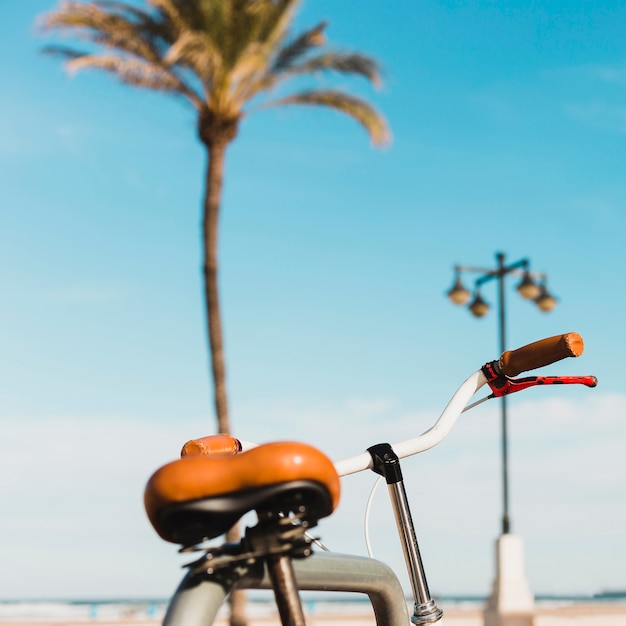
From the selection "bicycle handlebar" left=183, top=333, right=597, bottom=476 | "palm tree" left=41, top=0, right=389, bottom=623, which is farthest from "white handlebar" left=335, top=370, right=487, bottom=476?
"palm tree" left=41, top=0, right=389, bottom=623

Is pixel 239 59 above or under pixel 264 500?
above

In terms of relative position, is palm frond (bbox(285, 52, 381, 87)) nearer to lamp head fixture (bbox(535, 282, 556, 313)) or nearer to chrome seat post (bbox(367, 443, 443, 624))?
lamp head fixture (bbox(535, 282, 556, 313))

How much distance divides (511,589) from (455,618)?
444cm

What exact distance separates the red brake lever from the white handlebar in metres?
0.02

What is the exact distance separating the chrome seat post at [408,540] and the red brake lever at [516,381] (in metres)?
0.35

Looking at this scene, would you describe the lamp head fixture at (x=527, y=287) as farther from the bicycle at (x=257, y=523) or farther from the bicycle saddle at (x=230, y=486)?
the bicycle saddle at (x=230, y=486)

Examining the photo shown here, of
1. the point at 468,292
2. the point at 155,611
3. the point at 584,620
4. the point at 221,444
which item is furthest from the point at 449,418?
the point at 155,611

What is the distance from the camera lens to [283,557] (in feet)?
5.21

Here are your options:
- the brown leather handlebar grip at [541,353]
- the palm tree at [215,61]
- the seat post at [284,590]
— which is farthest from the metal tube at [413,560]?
the palm tree at [215,61]

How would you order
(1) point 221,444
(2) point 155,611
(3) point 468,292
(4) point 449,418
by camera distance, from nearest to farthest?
(1) point 221,444 → (4) point 449,418 → (3) point 468,292 → (2) point 155,611

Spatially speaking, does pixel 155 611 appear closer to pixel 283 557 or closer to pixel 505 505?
pixel 505 505

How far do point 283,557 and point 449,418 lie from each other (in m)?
0.80

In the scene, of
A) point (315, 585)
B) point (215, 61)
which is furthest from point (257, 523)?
point (215, 61)

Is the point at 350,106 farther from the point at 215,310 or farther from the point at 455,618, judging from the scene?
the point at 455,618
